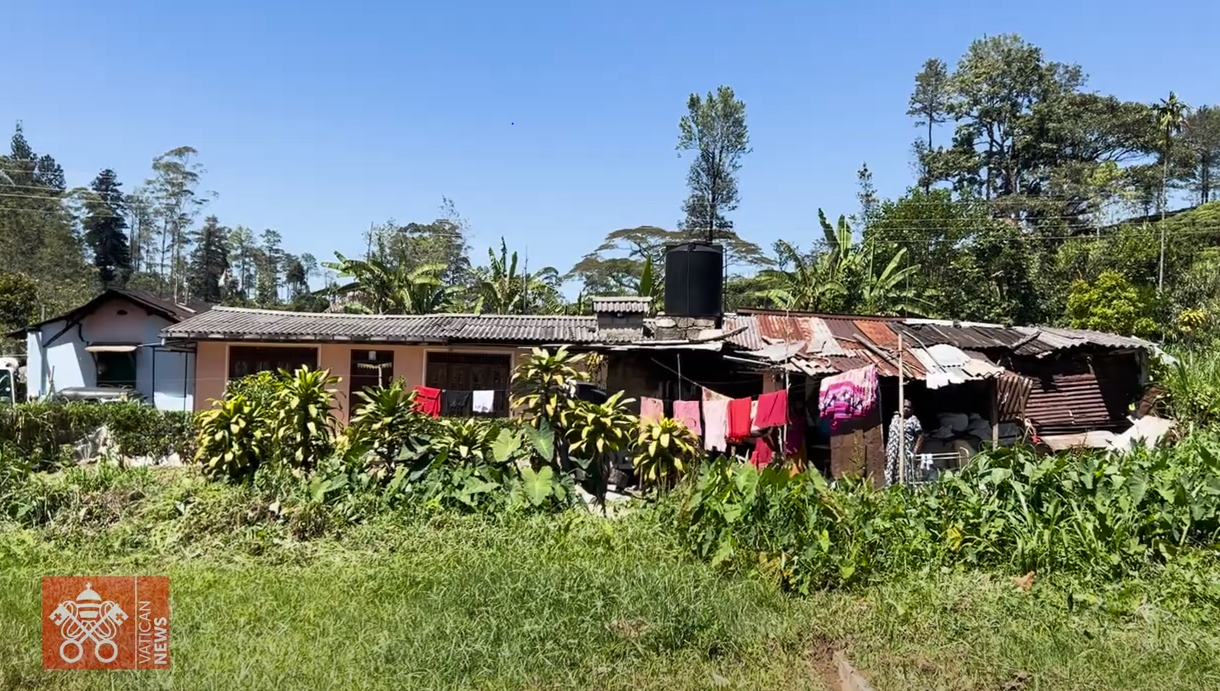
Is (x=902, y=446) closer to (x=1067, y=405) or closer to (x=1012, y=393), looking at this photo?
(x=1012, y=393)

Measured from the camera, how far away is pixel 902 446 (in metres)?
8.70

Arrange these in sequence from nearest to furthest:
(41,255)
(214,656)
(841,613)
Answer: (214,656) → (841,613) → (41,255)

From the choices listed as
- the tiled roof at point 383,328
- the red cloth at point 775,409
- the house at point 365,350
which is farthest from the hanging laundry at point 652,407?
the house at point 365,350

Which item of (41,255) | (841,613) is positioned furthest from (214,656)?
(41,255)

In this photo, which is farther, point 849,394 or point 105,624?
point 849,394

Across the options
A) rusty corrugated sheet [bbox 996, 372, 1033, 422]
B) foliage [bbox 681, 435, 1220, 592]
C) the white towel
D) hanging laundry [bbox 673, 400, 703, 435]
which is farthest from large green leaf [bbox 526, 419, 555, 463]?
the white towel

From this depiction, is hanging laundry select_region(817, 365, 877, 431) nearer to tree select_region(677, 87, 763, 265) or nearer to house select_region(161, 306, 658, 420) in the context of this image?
house select_region(161, 306, 658, 420)

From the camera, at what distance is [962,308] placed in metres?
24.2

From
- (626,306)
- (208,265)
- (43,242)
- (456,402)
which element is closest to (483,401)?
(456,402)

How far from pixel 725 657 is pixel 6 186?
5093 cm

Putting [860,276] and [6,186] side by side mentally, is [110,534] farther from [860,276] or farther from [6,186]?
[6,186]

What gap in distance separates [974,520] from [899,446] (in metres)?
2.86

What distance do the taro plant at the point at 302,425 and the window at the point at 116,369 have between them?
1571cm

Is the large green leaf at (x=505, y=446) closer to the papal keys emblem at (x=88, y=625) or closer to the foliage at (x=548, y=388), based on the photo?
the foliage at (x=548, y=388)
